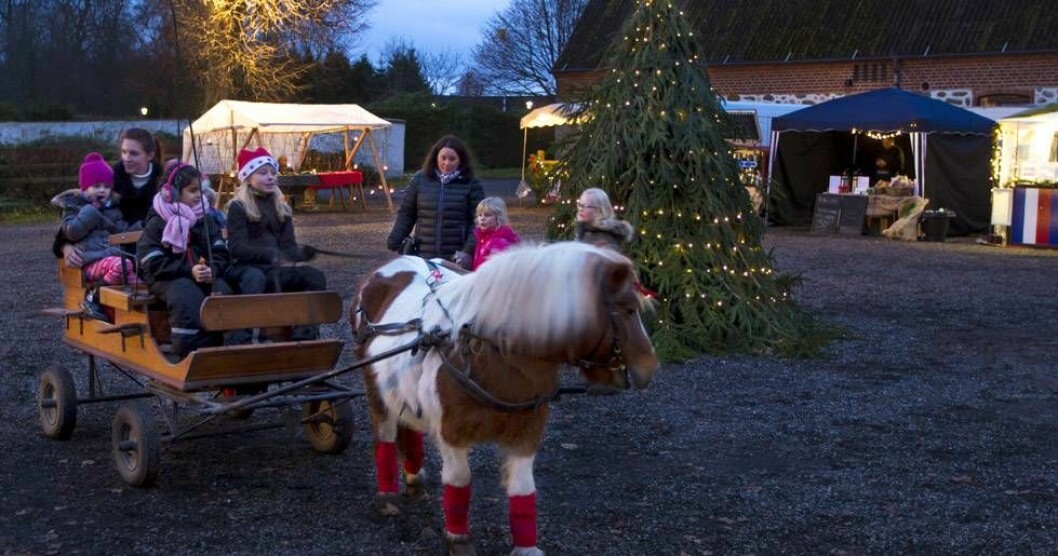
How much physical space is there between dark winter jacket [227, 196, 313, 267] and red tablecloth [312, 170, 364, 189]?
793 inches

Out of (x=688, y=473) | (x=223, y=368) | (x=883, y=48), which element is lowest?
(x=688, y=473)

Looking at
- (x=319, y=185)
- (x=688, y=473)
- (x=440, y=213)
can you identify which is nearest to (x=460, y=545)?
(x=688, y=473)

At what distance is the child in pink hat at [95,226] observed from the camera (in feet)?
21.3

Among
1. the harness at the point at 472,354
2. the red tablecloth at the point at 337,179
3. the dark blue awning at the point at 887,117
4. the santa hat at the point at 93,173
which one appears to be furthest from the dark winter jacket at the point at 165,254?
the red tablecloth at the point at 337,179

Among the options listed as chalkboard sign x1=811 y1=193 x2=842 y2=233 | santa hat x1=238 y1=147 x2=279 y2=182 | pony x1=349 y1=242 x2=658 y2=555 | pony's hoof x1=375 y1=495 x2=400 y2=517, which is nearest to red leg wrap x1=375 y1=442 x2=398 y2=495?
pony's hoof x1=375 y1=495 x2=400 y2=517

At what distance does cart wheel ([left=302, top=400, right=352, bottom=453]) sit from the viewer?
623 centimetres

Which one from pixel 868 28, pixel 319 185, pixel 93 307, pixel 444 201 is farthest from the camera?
pixel 868 28

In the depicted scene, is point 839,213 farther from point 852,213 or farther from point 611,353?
point 611,353

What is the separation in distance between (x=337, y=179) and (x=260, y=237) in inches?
816

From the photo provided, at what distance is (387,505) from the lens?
526cm

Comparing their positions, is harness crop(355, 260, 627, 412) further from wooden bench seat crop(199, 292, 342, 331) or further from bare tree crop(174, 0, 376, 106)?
bare tree crop(174, 0, 376, 106)

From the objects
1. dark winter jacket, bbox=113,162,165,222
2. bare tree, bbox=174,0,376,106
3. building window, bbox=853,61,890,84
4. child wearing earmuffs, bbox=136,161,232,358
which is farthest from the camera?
bare tree, bbox=174,0,376,106

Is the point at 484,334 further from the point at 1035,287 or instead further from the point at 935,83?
the point at 935,83

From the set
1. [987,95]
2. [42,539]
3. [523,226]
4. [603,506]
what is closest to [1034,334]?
[603,506]
